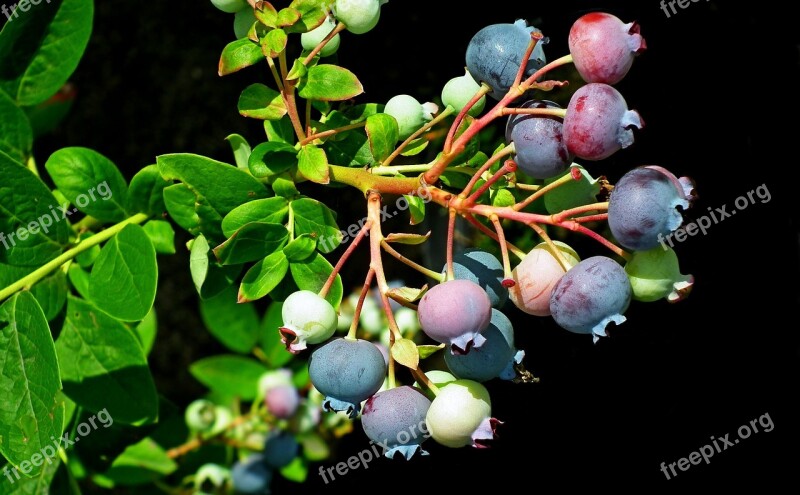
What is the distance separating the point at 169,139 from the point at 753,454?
57.9 inches

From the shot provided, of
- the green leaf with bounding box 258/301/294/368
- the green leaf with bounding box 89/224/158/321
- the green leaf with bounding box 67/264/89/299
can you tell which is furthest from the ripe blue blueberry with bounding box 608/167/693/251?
the green leaf with bounding box 258/301/294/368

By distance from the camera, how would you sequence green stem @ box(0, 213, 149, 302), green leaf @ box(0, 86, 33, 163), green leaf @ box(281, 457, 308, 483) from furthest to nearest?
green leaf @ box(281, 457, 308, 483), green leaf @ box(0, 86, 33, 163), green stem @ box(0, 213, 149, 302)

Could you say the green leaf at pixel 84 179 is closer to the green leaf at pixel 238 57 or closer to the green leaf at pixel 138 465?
the green leaf at pixel 238 57

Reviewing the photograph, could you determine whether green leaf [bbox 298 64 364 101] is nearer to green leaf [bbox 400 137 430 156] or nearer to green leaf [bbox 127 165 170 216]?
green leaf [bbox 400 137 430 156]

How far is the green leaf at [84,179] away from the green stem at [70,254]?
3cm

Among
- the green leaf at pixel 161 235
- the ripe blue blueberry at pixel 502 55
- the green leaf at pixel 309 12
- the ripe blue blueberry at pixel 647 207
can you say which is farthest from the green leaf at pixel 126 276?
the ripe blue blueberry at pixel 647 207

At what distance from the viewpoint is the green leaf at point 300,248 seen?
2.88ft

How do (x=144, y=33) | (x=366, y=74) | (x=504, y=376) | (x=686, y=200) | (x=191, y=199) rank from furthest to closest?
(x=144, y=33) < (x=366, y=74) < (x=191, y=199) < (x=504, y=376) < (x=686, y=200)

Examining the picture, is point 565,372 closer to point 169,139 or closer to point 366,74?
point 366,74

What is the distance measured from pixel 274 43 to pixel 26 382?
19.1 inches

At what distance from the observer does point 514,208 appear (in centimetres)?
79

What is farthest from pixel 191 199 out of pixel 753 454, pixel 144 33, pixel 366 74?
pixel 753 454

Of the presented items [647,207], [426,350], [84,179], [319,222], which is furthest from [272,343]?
[647,207]

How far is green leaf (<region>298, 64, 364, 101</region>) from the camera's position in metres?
0.87
